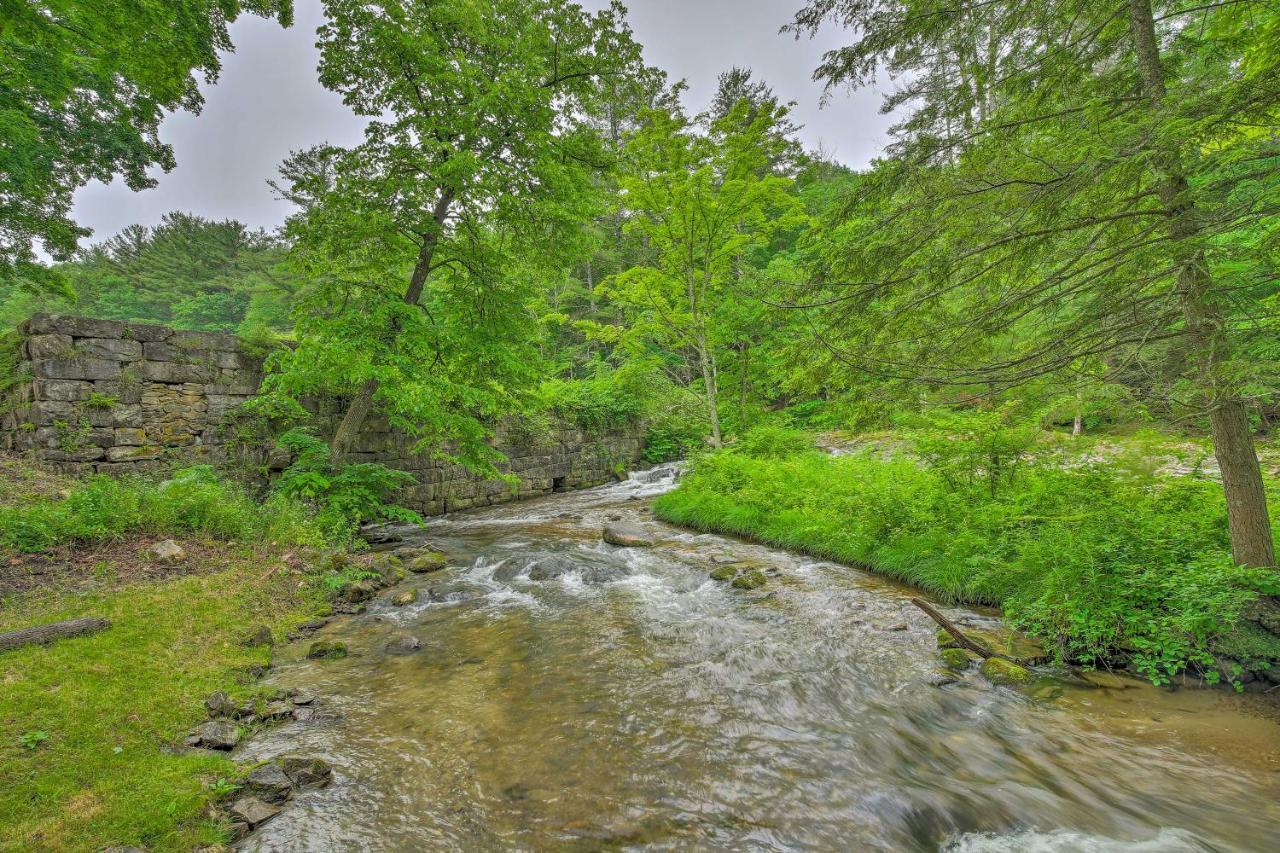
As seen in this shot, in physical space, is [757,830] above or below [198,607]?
below

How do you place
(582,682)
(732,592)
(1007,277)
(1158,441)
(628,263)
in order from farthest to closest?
(628,263)
(732,592)
(1158,441)
(1007,277)
(582,682)

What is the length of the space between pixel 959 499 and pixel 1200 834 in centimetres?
407

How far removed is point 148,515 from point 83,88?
1139cm

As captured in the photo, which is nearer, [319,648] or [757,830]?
[757,830]

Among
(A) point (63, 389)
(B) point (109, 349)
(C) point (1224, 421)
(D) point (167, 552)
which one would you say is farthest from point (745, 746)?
(B) point (109, 349)

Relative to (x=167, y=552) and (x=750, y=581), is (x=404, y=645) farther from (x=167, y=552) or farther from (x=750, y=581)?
(x=750, y=581)

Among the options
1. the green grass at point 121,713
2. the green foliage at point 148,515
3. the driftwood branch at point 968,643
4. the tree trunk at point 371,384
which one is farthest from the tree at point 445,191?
the driftwood branch at point 968,643

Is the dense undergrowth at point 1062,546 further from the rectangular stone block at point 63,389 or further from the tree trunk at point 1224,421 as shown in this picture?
the rectangular stone block at point 63,389

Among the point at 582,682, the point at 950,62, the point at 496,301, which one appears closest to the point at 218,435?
the point at 496,301

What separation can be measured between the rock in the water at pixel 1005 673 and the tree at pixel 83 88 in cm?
981

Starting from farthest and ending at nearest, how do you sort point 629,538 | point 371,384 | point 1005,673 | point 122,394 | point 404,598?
1. point 371,384
2. point 629,538
3. point 122,394
4. point 404,598
5. point 1005,673

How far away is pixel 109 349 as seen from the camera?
8.02 metres

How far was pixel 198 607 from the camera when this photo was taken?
4660 millimetres

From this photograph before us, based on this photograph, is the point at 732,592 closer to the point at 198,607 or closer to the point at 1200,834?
the point at 1200,834
